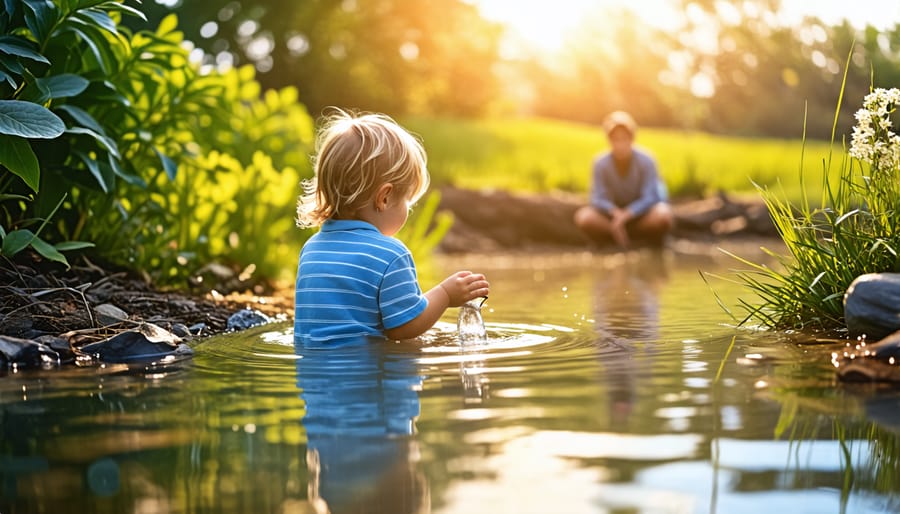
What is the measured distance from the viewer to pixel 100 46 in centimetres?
508

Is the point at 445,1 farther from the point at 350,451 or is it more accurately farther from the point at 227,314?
the point at 350,451

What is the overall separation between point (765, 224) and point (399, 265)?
40.1ft

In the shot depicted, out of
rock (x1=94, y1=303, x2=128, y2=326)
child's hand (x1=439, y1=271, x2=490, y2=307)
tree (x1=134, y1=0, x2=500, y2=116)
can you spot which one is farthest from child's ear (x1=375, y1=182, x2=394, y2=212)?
tree (x1=134, y1=0, x2=500, y2=116)

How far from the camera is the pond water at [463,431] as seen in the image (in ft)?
6.45

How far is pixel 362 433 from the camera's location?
2.46 m

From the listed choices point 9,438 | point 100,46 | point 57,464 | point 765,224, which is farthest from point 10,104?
point 765,224

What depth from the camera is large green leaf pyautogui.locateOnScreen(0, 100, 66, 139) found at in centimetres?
404

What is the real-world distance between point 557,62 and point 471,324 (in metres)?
35.5

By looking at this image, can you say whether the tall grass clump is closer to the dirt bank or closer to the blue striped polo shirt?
the blue striped polo shirt

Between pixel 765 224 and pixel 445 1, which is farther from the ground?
pixel 445 1

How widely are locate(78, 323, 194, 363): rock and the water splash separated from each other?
3.53 feet

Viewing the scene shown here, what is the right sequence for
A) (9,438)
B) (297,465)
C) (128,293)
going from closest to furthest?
(297,465) < (9,438) < (128,293)

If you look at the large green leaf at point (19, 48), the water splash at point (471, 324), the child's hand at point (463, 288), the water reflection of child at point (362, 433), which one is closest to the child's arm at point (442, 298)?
the child's hand at point (463, 288)

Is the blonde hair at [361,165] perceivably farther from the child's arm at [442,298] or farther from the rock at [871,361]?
the rock at [871,361]
